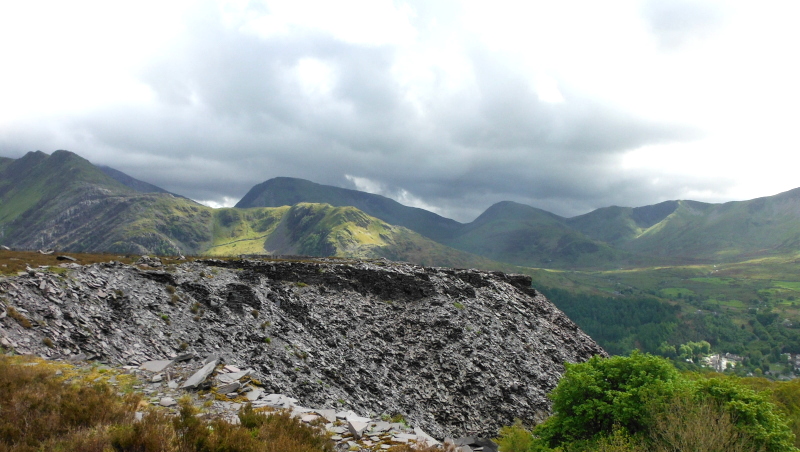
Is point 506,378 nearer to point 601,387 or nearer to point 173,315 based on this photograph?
point 601,387

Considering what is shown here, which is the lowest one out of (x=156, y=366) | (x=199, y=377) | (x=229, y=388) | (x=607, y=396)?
(x=607, y=396)

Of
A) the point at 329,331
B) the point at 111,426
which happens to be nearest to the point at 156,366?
the point at 111,426

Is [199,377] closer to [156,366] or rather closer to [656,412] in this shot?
[156,366]

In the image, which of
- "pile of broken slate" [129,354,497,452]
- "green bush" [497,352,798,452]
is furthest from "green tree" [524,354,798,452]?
"pile of broken slate" [129,354,497,452]

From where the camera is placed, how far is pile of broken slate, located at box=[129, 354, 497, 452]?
16.3 metres

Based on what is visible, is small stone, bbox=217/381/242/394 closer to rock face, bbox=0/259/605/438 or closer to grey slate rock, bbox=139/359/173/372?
grey slate rock, bbox=139/359/173/372

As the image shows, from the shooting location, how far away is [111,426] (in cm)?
1165

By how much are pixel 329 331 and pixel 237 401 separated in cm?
2591

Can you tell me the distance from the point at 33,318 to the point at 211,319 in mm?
13409

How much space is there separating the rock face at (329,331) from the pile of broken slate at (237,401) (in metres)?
5.53

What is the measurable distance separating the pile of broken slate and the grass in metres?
1.19

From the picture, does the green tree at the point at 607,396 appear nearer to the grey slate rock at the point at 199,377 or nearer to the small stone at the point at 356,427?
the small stone at the point at 356,427

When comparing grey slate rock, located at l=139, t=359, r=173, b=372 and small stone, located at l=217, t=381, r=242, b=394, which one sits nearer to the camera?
small stone, located at l=217, t=381, r=242, b=394

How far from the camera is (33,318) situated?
2680 centimetres
